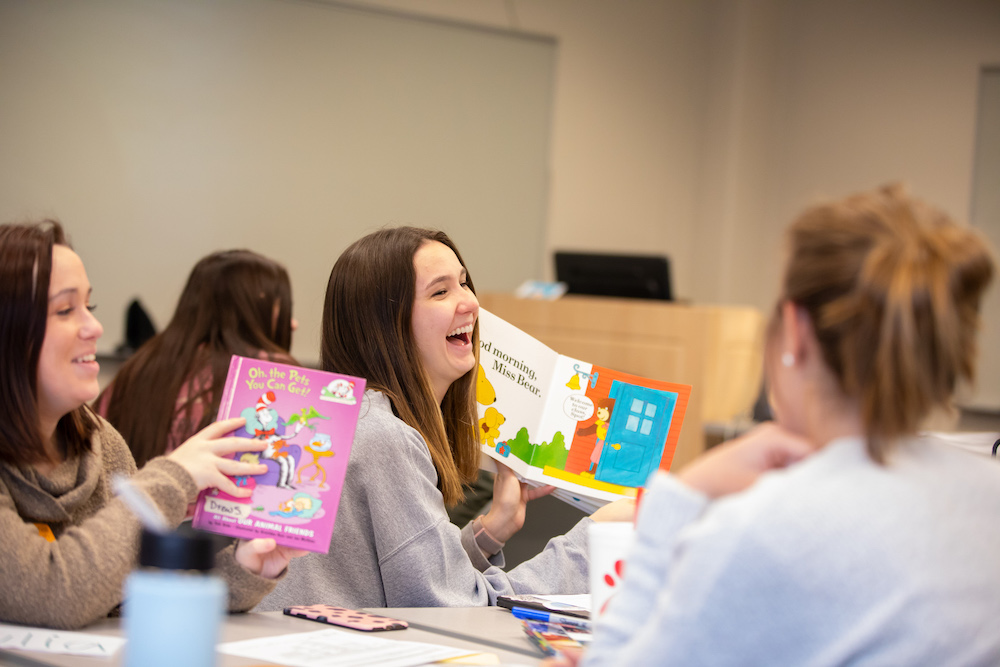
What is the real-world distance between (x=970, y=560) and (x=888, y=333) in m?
0.20

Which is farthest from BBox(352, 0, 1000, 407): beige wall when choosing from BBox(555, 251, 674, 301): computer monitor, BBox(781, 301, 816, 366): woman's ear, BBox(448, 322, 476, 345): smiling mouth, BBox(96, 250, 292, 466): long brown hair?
BBox(781, 301, 816, 366): woman's ear

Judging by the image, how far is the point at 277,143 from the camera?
484 cm

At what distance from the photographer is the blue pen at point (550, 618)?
1.29m

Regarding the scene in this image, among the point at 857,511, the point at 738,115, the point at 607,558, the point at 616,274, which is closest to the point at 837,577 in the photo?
the point at 857,511

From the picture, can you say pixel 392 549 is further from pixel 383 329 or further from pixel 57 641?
pixel 57 641

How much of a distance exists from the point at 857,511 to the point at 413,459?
0.91 metres

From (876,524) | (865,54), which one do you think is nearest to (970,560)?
(876,524)

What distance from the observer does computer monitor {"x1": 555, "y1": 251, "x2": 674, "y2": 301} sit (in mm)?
4582

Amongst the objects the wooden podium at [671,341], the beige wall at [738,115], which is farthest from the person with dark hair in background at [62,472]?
the beige wall at [738,115]

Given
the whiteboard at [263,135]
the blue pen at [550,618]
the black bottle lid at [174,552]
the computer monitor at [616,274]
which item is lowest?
the blue pen at [550,618]

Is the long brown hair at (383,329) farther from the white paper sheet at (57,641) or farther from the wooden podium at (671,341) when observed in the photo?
the wooden podium at (671,341)

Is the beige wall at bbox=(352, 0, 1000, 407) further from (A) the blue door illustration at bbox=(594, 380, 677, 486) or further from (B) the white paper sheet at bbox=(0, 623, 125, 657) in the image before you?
(B) the white paper sheet at bbox=(0, 623, 125, 657)

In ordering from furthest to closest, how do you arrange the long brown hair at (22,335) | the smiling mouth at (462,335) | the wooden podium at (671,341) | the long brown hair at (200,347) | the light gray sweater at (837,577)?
1. the wooden podium at (671,341)
2. the long brown hair at (200,347)
3. the smiling mouth at (462,335)
4. the long brown hair at (22,335)
5. the light gray sweater at (837,577)

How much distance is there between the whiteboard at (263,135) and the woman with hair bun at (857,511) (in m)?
3.70
